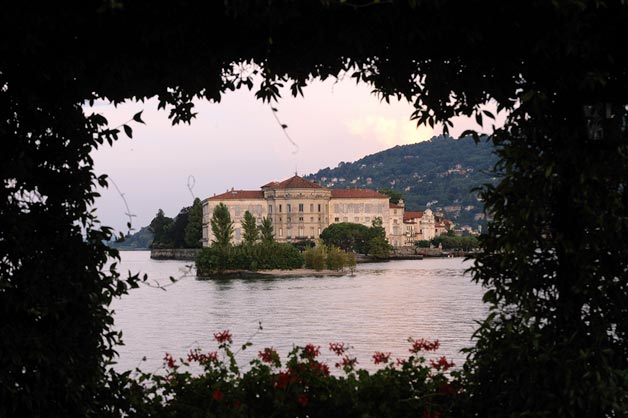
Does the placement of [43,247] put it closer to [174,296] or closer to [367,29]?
[367,29]

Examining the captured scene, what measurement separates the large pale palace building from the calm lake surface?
5826 centimetres

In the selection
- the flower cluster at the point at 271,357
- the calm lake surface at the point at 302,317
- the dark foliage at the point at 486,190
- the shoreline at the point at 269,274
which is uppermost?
the dark foliage at the point at 486,190

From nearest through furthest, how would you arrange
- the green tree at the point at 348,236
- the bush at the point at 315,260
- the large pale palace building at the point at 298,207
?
1. the bush at the point at 315,260
2. the green tree at the point at 348,236
3. the large pale palace building at the point at 298,207

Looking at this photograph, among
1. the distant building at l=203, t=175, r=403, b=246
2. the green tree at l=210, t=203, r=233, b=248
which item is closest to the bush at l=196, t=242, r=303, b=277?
the green tree at l=210, t=203, r=233, b=248

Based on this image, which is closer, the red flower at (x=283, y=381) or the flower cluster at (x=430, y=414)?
the flower cluster at (x=430, y=414)

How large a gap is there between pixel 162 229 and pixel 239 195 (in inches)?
635

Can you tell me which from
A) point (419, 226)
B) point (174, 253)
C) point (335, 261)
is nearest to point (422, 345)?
point (335, 261)

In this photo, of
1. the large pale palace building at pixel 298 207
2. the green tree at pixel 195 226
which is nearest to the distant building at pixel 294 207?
the large pale palace building at pixel 298 207

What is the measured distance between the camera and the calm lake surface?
21.0 m

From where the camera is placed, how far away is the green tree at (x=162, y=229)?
118000mm

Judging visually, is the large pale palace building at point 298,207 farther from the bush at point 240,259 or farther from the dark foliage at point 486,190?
the dark foliage at point 486,190

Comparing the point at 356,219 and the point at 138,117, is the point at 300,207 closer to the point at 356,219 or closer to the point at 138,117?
the point at 356,219

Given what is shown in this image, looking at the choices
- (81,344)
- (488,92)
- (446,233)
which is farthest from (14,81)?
(446,233)

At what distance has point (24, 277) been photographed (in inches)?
153
